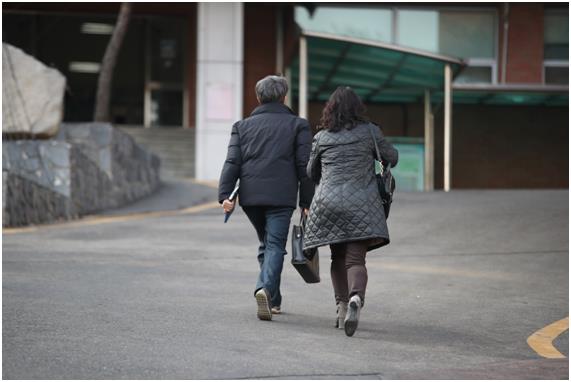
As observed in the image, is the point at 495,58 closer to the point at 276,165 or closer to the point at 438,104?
the point at 438,104

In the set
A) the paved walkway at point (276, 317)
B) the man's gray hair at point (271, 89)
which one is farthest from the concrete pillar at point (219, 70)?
the man's gray hair at point (271, 89)

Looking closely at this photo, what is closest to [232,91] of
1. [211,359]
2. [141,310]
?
[141,310]

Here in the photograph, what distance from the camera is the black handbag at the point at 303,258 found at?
786 cm

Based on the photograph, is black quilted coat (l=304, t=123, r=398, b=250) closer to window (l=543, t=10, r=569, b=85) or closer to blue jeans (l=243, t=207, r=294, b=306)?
blue jeans (l=243, t=207, r=294, b=306)

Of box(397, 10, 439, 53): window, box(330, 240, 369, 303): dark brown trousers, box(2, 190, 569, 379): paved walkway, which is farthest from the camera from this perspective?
box(397, 10, 439, 53): window

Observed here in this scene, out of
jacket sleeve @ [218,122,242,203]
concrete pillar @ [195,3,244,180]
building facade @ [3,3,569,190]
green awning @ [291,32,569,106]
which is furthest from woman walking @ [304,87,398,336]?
concrete pillar @ [195,3,244,180]

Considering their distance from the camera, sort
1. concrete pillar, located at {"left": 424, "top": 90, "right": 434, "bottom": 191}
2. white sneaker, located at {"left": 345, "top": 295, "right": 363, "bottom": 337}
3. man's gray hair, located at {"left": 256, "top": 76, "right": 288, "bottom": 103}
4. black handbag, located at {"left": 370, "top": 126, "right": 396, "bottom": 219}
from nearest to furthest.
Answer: white sneaker, located at {"left": 345, "top": 295, "right": 363, "bottom": 337} < black handbag, located at {"left": 370, "top": 126, "right": 396, "bottom": 219} < man's gray hair, located at {"left": 256, "top": 76, "right": 288, "bottom": 103} < concrete pillar, located at {"left": 424, "top": 90, "right": 434, "bottom": 191}

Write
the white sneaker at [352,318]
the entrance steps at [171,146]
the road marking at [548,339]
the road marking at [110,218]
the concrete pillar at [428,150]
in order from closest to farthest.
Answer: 1. the road marking at [548,339]
2. the white sneaker at [352,318]
3. the road marking at [110,218]
4. the concrete pillar at [428,150]
5. the entrance steps at [171,146]

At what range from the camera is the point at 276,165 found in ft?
26.5

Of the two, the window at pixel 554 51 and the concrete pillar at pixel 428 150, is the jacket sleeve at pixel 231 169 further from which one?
the window at pixel 554 51

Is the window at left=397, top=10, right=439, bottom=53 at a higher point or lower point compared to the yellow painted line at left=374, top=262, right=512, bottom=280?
higher

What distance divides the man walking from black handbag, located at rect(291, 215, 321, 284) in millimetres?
161

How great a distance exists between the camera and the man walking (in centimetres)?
806

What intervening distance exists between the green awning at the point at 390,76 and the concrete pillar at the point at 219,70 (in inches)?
59.1
